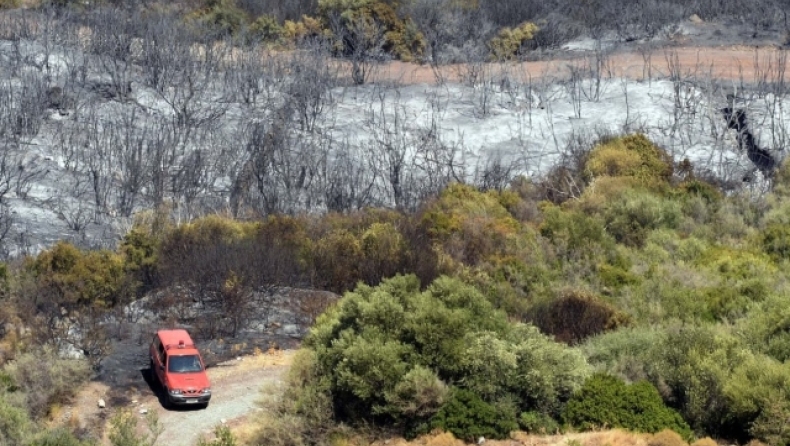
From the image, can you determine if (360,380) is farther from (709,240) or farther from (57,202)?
(57,202)

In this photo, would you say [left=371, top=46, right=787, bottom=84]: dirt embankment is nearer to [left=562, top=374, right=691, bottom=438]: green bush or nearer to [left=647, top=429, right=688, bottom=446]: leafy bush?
[left=562, top=374, right=691, bottom=438]: green bush

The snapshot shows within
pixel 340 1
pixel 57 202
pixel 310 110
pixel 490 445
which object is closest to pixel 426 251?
pixel 490 445

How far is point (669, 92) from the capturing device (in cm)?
5747

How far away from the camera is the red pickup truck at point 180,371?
2755 centimetres

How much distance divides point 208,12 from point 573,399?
61.4 meters

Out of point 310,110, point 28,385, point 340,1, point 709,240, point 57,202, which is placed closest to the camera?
point 28,385

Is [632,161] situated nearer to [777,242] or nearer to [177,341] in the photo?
[777,242]

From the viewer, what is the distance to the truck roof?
28516mm

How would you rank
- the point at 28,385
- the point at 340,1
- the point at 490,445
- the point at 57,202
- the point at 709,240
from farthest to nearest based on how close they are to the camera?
the point at 340,1 < the point at 57,202 < the point at 709,240 < the point at 28,385 < the point at 490,445

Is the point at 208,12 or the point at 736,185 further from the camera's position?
the point at 208,12

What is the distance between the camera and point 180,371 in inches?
1106

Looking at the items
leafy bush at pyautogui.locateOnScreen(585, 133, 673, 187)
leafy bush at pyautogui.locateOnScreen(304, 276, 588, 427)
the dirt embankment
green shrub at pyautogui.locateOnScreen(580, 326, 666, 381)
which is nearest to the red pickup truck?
leafy bush at pyautogui.locateOnScreen(304, 276, 588, 427)

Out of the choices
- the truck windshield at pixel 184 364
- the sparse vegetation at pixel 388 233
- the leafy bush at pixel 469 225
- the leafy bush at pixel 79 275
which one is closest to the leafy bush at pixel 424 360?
the sparse vegetation at pixel 388 233

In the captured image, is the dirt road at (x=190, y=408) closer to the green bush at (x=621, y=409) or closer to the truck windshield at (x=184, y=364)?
the truck windshield at (x=184, y=364)
